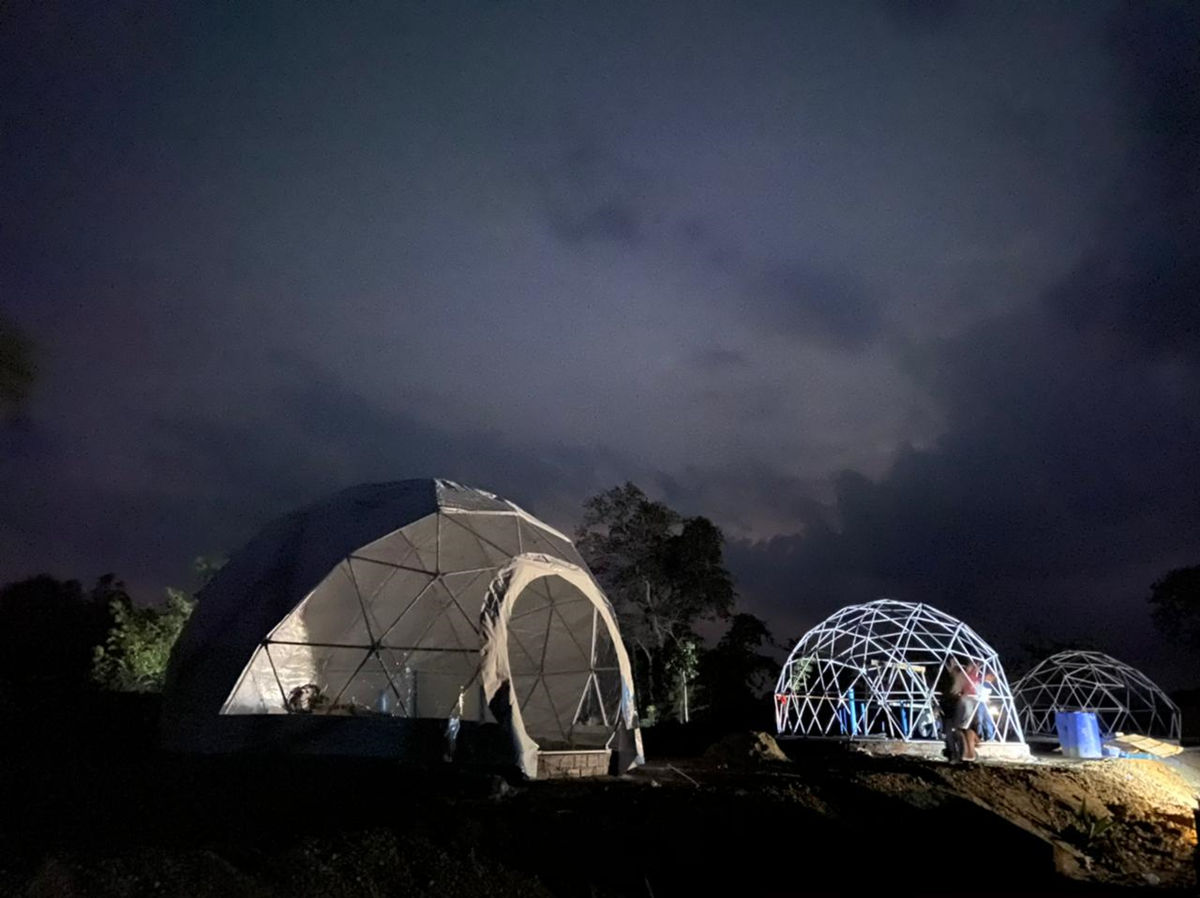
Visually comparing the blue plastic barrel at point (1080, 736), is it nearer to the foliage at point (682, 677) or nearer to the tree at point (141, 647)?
the foliage at point (682, 677)

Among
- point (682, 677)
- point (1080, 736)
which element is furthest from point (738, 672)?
point (1080, 736)

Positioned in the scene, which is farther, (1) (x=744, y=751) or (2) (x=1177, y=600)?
(2) (x=1177, y=600)

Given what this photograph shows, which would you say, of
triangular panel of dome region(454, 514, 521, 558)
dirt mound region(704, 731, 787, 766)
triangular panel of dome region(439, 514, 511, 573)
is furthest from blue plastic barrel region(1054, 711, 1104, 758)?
triangular panel of dome region(439, 514, 511, 573)

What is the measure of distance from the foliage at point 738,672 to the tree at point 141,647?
61.6 ft

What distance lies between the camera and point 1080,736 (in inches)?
808

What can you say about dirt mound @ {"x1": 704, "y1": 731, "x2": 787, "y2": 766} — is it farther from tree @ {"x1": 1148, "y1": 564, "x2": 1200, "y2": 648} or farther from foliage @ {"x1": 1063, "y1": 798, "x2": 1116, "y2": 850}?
tree @ {"x1": 1148, "y1": 564, "x2": 1200, "y2": 648}

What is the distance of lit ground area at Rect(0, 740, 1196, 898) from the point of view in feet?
22.1

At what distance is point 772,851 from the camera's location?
9086 mm

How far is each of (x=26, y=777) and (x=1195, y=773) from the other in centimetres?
2350

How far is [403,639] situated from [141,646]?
10069mm

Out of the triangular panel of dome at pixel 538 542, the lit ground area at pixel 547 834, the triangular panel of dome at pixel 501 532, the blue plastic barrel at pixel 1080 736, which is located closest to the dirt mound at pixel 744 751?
the lit ground area at pixel 547 834

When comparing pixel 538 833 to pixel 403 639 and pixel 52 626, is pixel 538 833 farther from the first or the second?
pixel 52 626

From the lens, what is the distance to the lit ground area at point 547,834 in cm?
673

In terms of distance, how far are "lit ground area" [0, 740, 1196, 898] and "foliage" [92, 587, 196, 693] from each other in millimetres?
12254
